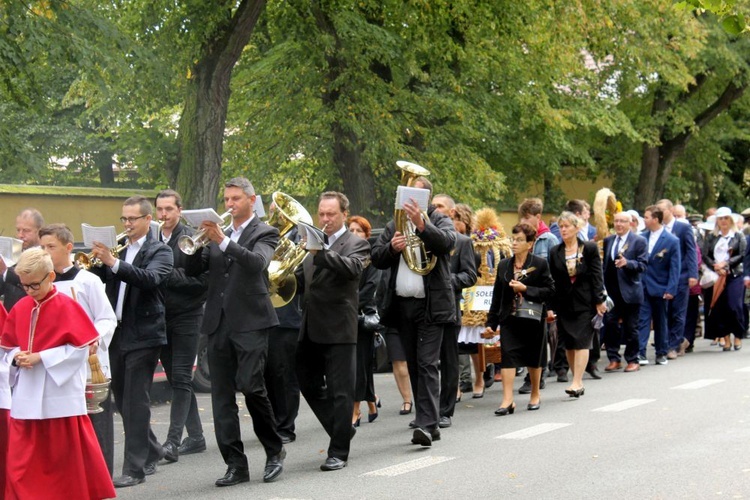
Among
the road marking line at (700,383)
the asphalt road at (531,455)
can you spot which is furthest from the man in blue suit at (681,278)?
the asphalt road at (531,455)

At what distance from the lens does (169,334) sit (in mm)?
9617

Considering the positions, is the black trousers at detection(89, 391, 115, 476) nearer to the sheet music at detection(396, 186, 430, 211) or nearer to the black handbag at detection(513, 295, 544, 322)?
the sheet music at detection(396, 186, 430, 211)

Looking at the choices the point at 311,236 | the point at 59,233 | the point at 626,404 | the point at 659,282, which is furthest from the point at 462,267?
the point at 659,282

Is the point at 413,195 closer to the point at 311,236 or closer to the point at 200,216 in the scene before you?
the point at 311,236

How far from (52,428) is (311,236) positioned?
2.28m

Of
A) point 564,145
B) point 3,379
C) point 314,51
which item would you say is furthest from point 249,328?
point 564,145

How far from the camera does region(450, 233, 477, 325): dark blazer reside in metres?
11.0

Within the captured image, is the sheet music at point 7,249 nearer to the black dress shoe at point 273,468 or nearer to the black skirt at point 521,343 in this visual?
the black dress shoe at point 273,468

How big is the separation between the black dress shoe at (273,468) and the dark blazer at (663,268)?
8200 millimetres

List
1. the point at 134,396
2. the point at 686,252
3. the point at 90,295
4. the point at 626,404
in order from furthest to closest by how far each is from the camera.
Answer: the point at 686,252 → the point at 626,404 → the point at 134,396 → the point at 90,295

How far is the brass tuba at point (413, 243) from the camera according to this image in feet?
32.4

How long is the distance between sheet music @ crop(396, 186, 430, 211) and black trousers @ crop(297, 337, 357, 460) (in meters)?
1.15

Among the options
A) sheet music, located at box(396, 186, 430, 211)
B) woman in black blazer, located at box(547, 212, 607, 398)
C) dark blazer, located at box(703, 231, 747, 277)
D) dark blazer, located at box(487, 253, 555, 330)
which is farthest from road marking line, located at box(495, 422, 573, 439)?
dark blazer, located at box(703, 231, 747, 277)

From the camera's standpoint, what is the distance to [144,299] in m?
8.81
